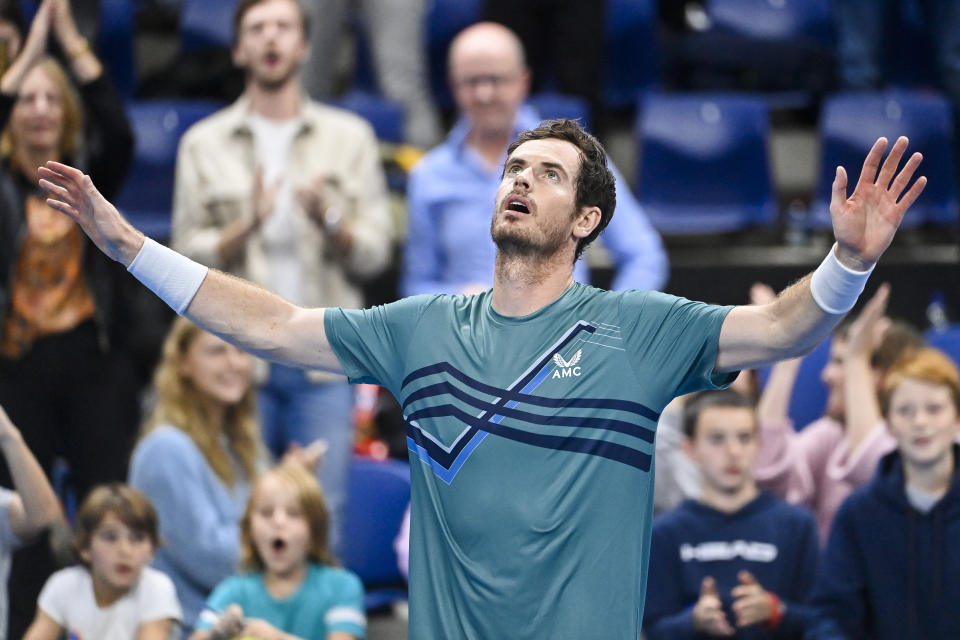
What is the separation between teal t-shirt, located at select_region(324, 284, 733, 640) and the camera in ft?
9.49

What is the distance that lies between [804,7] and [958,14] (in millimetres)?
863

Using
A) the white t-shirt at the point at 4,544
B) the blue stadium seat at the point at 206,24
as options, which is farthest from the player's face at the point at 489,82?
the blue stadium seat at the point at 206,24

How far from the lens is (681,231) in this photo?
7062mm

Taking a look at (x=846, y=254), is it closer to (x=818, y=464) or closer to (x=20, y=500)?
(x=20, y=500)

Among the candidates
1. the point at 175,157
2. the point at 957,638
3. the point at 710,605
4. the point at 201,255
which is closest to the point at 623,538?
the point at 710,605

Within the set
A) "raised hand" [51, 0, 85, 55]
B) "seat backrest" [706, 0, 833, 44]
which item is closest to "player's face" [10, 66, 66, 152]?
"raised hand" [51, 0, 85, 55]

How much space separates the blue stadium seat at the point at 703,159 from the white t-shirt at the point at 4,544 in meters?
3.94

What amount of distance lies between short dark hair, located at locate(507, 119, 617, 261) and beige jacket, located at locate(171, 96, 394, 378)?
1.90 metres

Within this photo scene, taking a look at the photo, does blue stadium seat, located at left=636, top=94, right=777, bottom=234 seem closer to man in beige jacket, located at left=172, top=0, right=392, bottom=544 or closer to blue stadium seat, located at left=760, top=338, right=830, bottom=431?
blue stadium seat, located at left=760, top=338, right=830, bottom=431

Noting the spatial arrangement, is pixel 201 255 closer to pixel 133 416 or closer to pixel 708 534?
pixel 133 416

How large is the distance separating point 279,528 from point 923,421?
196 centimetres

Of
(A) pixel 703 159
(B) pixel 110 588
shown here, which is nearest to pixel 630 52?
(A) pixel 703 159

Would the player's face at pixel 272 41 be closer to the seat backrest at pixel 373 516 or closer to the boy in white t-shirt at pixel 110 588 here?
the seat backrest at pixel 373 516

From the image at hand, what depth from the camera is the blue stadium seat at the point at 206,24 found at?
24.6 ft
